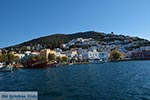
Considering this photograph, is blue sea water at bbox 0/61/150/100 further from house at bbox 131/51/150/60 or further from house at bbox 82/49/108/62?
house at bbox 131/51/150/60

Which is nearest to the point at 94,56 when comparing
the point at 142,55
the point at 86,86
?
the point at 142,55

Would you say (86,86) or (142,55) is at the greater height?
(142,55)

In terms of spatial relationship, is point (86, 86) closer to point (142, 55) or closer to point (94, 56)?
point (94, 56)

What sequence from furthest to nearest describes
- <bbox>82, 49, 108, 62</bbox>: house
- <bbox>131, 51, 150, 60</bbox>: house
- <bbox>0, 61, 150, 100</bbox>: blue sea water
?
1. <bbox>131, 51, 150, 60</bbox>: house
2. <bbox>82, 49, 108, 62</bbox>: house
3. <bbox>0, 61, 150, 100</bbox>: blue sea water

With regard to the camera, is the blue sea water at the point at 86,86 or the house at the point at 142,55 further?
the house at the point at 142,55

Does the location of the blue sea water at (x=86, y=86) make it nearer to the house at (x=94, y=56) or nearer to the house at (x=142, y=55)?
the house at (x=94, y=56)

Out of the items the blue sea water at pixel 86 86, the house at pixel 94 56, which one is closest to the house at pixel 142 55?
the house at pixel 94 56

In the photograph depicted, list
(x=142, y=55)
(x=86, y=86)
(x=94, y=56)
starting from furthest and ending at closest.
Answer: (x=142, y=55) → (x=94, y=56) → (x=86, y=86)

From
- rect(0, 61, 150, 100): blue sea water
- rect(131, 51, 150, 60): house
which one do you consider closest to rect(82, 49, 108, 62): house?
rect(131, 51, 150, 60): house

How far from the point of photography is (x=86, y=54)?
494ft

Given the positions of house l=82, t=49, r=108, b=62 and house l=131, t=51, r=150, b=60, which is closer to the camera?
house l=82, t=49, r=108, b=62

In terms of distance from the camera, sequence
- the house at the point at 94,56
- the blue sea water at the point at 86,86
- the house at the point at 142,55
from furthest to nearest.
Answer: the house at the point at 142,55 → the house at the point at 94,56 → the blue sea water at the point at 86,86

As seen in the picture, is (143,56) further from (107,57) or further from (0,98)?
(0,98)

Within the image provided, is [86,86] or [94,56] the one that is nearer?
[86,86]
